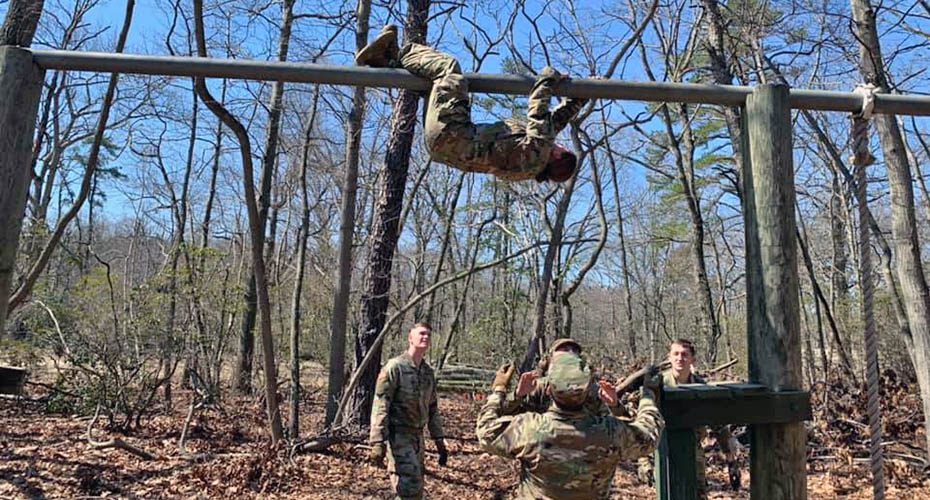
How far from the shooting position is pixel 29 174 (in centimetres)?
291

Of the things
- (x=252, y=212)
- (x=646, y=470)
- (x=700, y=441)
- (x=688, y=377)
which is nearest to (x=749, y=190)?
(x=688, y=377)

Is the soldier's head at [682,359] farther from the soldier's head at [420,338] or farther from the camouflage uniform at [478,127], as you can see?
the camouflage uniform at [478,127]

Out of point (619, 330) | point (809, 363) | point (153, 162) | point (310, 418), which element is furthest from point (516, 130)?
point (619, 330)

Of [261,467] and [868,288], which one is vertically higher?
[868,288]

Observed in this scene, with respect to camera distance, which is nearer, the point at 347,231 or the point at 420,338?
the point at 420,338

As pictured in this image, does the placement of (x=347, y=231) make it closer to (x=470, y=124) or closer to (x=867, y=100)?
(x=470, y=124)

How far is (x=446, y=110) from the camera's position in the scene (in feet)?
9.78

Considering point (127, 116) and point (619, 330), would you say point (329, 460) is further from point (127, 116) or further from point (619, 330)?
point (619, 330)

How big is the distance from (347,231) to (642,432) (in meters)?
4.93

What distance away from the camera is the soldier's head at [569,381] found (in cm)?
310

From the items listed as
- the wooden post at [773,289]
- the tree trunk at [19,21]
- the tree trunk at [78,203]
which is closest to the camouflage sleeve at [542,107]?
the wooden post at [773,289]

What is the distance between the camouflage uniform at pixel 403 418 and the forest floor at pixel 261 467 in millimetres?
1233

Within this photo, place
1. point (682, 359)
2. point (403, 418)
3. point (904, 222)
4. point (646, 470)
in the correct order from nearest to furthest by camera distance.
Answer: point (682, 359), point (403, 418), point (646, 470), point (904, 222)

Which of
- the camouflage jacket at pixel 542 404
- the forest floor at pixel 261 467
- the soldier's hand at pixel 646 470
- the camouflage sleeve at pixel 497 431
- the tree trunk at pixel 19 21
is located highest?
the tree trunk at pixel 19 21
